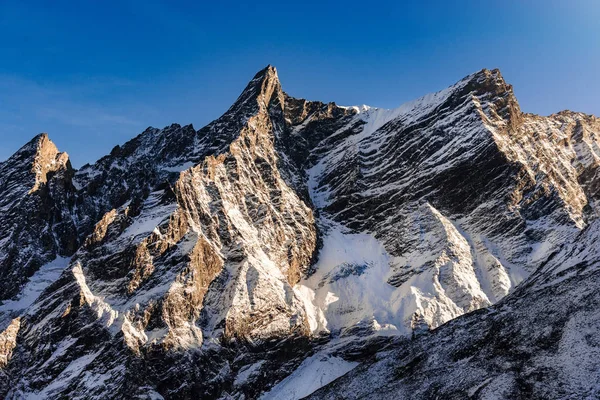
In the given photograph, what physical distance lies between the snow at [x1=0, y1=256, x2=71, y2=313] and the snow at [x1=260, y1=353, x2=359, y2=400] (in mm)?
55008

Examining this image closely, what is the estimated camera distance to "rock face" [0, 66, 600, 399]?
63719mm

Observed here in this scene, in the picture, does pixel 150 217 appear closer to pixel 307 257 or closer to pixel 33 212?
pixel 33 212

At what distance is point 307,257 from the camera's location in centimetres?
14138

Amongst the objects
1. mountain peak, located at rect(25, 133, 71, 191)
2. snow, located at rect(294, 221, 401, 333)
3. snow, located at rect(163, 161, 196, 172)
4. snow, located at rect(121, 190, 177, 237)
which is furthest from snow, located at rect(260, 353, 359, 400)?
mountain peak, located at rect(25, 133, 71, 191)

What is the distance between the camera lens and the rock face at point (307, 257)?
63.7 meters

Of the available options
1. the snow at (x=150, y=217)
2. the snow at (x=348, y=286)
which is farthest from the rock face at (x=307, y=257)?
the snow at (x=150, y=217)

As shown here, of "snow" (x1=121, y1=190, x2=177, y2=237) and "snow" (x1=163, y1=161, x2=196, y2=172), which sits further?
"snow" (x1=163, y1=161, x2=196, y2=172)

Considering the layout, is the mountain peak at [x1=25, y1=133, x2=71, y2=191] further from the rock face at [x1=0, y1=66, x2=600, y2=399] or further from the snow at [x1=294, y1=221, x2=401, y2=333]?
the snow at [x1=294, y1=221, x2=401, y2=333]

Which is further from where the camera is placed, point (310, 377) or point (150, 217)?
point (150, 217)

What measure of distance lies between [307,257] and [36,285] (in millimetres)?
61284

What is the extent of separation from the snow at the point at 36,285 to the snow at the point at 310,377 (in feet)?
180

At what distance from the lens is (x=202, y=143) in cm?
17550

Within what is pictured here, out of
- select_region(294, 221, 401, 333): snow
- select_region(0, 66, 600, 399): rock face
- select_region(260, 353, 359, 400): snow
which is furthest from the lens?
select_region(294, 221, 401, 333): snow

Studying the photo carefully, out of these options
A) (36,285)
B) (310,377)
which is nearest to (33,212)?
(36,285)
